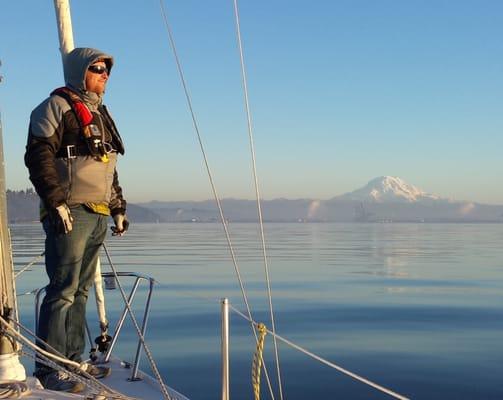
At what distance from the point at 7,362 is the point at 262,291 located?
38.8 ft

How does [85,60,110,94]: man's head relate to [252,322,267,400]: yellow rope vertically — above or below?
above

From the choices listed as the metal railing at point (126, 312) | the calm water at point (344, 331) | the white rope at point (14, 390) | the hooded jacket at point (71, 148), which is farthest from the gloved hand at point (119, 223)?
the white rope at point (14, 390)

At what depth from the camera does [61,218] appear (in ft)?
13.2

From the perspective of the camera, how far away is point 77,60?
14.5 ft

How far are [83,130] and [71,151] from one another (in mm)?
154

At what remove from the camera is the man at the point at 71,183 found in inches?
160

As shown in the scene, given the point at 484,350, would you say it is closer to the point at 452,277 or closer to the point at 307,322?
the point at 307,322

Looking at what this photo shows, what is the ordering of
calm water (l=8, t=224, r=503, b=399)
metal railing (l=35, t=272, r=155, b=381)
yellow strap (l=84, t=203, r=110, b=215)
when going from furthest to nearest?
calm water (l=8, t=224, r=503, b=399) → metal railing (l=35, t=272, r=155, b=381) → yellow strap (l=84, t=203, r=110, b=215)

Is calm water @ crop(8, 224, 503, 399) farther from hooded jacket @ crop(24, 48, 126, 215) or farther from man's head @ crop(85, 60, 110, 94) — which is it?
man's head @ crop(85, 60, 110, 94)

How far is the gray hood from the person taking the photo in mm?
4352

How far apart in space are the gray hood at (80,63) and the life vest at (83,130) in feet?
0.25

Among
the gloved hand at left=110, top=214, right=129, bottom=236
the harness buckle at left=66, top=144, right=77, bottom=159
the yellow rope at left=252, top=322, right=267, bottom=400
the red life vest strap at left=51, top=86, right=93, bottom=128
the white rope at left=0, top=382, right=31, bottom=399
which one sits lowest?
the white rope at left=0, top=382, right=31, bottom=399

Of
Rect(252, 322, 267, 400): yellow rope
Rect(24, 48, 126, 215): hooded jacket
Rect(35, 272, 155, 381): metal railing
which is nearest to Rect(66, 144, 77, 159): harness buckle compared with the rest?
Rect(24, 48, 126, 215): hooded jacket

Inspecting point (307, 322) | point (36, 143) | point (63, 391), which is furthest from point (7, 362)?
point (307, 322)
